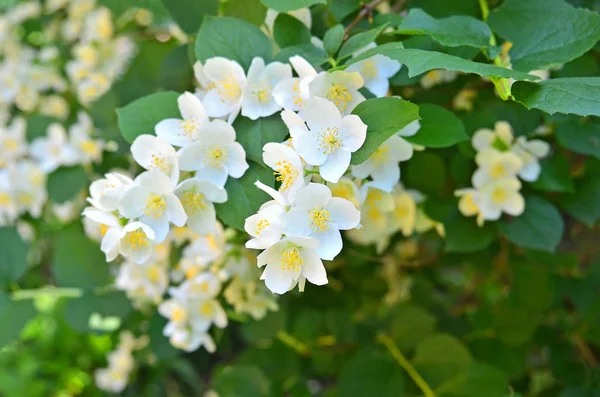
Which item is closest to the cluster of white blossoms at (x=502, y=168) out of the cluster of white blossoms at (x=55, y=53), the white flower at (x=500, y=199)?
the white flower at (x=500, y=199)

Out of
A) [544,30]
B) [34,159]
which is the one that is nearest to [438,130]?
[544,30]

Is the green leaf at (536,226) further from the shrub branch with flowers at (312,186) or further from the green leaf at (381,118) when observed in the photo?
the green leaf at (381,118)

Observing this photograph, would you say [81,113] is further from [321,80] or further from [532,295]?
[532,295]

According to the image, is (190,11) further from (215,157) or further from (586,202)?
(586,202)

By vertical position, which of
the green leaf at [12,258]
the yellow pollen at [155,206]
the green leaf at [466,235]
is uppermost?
the yellow pollen at [155,206]

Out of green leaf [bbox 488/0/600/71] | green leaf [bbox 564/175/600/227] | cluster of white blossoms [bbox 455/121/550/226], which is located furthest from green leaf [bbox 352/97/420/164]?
green leaf [bbox 564/175/600/227]
